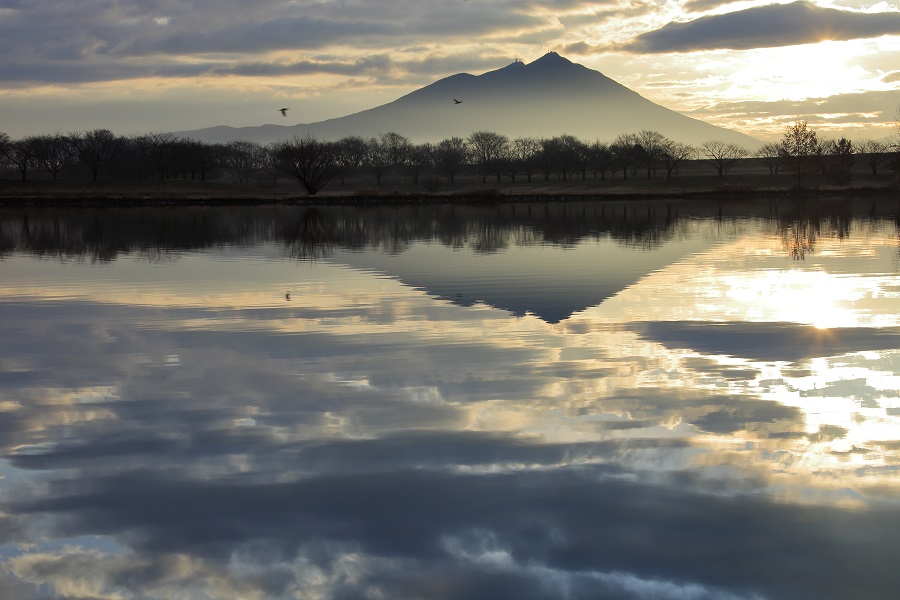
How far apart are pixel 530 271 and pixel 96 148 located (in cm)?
13326

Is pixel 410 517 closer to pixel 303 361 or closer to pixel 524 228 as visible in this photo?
pixel 303 361

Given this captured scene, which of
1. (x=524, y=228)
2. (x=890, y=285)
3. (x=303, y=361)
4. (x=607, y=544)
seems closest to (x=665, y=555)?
(x=607, y=544)

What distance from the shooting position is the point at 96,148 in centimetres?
14688

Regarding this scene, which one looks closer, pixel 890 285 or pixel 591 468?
pixel 591 468

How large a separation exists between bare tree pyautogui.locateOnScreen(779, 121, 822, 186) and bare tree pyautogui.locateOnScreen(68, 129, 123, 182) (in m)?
102

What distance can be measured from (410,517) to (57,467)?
3808mm

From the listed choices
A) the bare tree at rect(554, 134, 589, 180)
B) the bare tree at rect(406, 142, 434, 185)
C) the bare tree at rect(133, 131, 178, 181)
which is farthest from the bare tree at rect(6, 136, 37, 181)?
the bare tree at rect(554, 134, 589, 180)

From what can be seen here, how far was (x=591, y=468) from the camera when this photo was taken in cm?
904

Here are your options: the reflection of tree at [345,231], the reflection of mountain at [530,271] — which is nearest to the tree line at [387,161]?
the reflection of tree at [345,231]

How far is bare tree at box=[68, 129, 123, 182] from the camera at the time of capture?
14238cm

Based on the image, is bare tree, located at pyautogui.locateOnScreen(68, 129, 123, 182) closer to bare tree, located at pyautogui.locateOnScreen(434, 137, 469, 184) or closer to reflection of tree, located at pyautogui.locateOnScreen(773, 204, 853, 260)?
bare tree, located at pyautogui.locateOnScreen(434, 137, 469, 184)

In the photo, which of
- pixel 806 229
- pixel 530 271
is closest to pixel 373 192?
pixel 806 229

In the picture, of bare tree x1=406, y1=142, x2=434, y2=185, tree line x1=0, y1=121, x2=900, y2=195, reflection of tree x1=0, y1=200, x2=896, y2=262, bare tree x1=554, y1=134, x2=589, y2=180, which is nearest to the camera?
reflection of tree x1=0, y1=200, x2=896, y2=262

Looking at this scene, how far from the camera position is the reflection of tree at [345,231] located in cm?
3991
